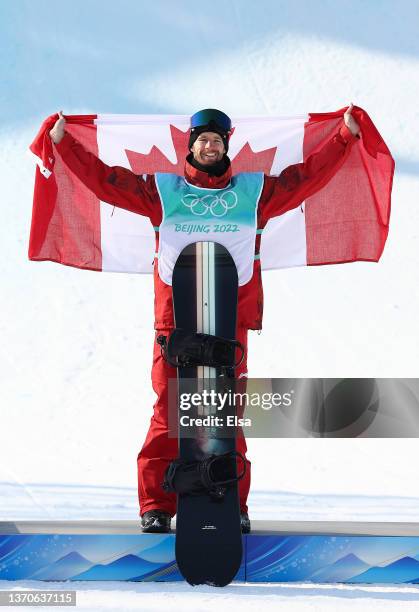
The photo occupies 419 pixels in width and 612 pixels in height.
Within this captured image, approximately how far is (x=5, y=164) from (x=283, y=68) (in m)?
3.41

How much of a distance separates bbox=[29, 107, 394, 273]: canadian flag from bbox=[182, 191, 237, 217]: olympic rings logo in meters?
0.66

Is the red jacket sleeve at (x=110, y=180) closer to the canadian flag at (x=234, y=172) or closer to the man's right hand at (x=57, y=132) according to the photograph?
the man's right hand at (x=57, y=132)

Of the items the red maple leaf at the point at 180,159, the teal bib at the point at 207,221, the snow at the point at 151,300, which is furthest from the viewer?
the snow at the point at 151,300

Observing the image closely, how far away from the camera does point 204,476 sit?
9.68 ft

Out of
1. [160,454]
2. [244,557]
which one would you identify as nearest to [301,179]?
[160,454]

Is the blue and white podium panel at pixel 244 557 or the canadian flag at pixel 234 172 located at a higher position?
the canadian flag at pixel 234 172

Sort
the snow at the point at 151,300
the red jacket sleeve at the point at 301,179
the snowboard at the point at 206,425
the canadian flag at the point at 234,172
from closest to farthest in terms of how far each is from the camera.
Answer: the snowboard at the point at 206,425, the red jacket sleeve at the point at 301,179, the canadian flag at the point at 234,172, the snow at the point at 151,300

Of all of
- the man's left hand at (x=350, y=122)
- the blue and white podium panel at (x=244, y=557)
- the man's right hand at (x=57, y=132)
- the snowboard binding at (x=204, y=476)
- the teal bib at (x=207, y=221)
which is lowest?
the blue and white podium panel at (x=244, y=557)

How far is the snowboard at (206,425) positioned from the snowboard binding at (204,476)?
0.03 m

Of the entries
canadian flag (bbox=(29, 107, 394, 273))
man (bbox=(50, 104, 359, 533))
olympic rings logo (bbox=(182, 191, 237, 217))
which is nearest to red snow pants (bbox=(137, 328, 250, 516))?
man (bbox=(50, 104, 359, 533))

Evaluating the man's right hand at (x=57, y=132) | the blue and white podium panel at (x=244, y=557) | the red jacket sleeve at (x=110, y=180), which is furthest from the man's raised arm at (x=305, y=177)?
the blue and white podium panel at (x=244, y=557)

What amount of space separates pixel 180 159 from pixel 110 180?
71 centimetres

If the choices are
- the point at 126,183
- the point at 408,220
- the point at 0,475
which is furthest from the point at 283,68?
the point at 126,183

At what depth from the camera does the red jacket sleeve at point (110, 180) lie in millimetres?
3238
